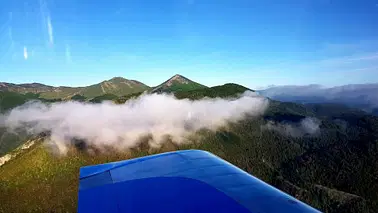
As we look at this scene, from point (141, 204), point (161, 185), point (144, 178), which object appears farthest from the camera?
point (144, 178)

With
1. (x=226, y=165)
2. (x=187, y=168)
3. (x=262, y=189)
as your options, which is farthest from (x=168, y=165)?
(x=262, y=189)

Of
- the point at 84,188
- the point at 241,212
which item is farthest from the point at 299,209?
the point at 84,188

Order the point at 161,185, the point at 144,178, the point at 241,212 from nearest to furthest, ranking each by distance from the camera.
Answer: the point at 241,212 → the point at 161,185 → the point at 144,178

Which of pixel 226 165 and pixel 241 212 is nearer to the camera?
pixel 241 212

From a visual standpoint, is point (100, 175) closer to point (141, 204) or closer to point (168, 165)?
point (168, 165)

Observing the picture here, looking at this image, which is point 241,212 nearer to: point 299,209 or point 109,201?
point 299,209

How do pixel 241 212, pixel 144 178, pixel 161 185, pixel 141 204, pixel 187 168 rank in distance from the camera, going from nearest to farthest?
pixel 241 212
pixel 141 204
pixel 161 185
pixel 144 178
pixel 187 168
